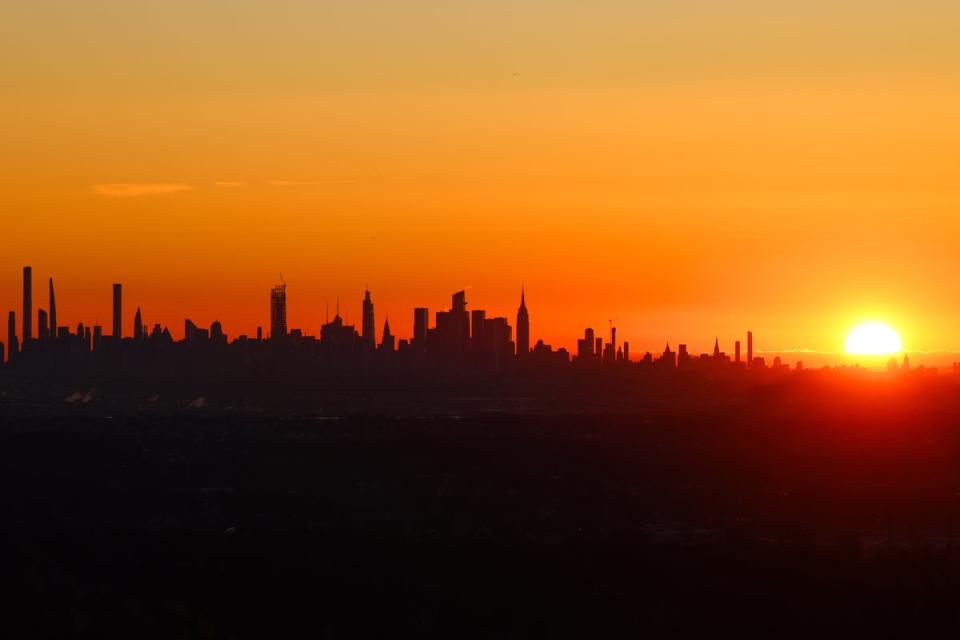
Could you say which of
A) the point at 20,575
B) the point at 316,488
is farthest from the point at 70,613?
the point at 316,488

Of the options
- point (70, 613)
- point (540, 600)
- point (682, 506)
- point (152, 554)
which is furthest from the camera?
point (682, 506)

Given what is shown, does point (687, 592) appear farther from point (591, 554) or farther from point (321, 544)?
point (321, 544)

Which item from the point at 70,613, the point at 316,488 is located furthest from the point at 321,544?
the point at 316,488

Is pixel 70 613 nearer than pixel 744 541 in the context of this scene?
Yes

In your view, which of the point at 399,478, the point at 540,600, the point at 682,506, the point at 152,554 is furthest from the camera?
the point at 399,478

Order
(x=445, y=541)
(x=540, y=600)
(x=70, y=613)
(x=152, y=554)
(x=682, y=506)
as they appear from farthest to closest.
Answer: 1. (x=682, y=506)
2. (x=445, y=541)
3. (x=152, y=554)
4. (x=540, y=600)
5. (x=70, y=613)

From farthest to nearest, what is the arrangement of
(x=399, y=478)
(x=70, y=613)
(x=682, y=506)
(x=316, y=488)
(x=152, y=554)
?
(x=399, y=478)
(x=316, y=488)
(x=682, y=506)
(x=152, y=554)
(x=70, y=613)

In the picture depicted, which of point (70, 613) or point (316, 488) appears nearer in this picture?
point (70, 613)

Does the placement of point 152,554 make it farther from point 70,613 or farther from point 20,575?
point 70,613

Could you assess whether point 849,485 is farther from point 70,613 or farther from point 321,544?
point 70,613
